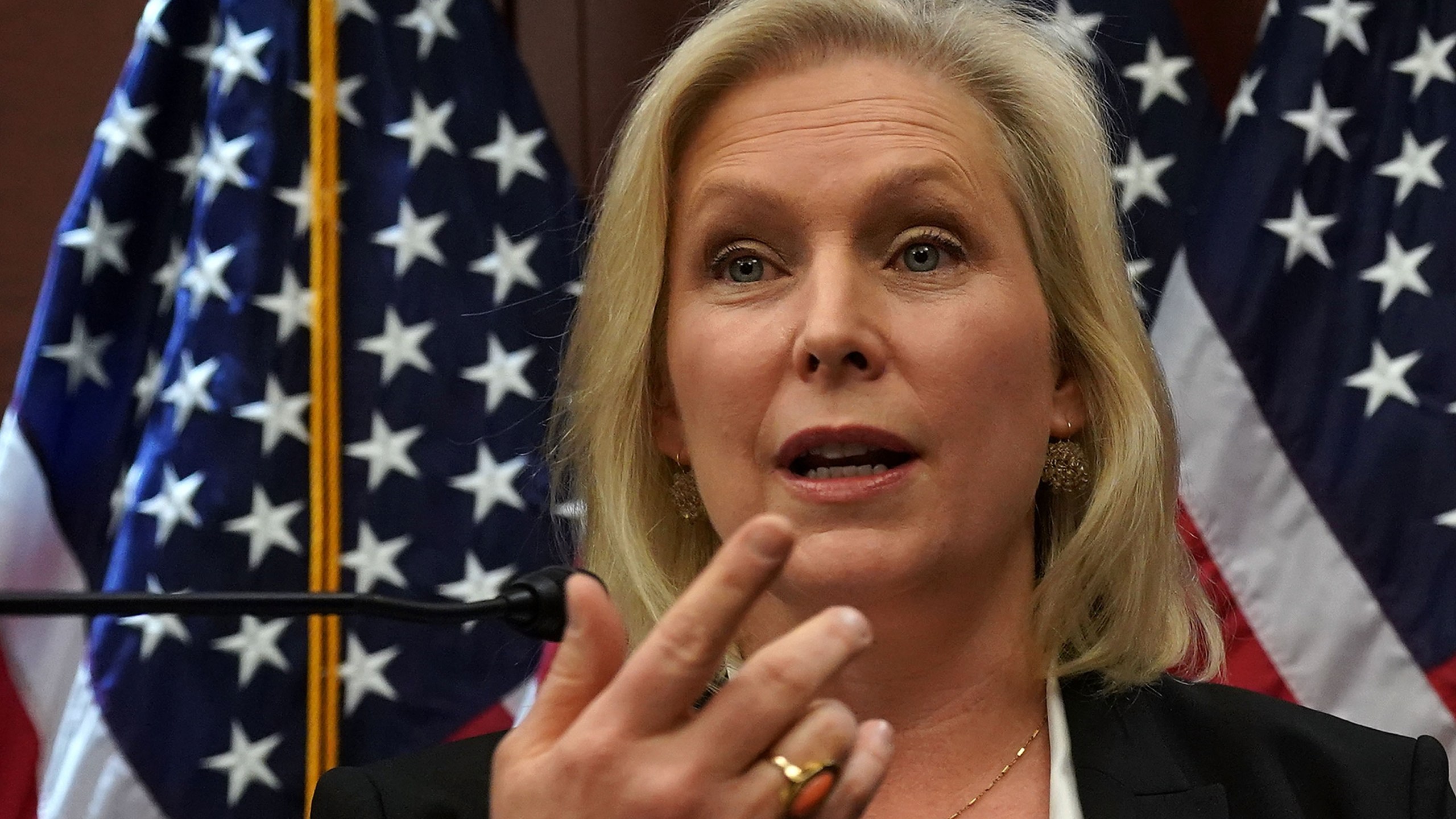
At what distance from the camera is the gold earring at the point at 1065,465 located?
5.33 ft

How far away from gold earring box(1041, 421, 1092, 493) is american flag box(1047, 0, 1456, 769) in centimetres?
70

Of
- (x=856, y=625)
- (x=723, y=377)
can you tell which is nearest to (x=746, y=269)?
(x=723, y=377)

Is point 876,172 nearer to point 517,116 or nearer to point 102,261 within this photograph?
point 517,116

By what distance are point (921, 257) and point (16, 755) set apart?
1.52 m

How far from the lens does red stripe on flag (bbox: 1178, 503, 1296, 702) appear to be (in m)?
2.21

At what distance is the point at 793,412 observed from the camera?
139 cm

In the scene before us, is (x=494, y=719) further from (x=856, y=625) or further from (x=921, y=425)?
(x=856, y=625)

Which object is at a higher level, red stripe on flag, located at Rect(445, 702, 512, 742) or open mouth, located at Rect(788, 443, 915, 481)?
open mouth, located at Rect(788, 443, 915, 481)

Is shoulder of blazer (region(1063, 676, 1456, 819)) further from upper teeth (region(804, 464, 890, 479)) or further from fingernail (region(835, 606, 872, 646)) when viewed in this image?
fingernail (region(835, 606, 872, 646))

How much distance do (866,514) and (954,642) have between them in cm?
23

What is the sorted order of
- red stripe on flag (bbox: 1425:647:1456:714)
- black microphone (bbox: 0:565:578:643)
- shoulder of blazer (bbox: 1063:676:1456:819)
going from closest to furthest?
black microphone (bbox: 0:565:578:643) < shoulder of blazer (bbox: 1063:676:1456:819) < red stripe on flag (bbox: 1425:647:1456:714)

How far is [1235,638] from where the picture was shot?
2217 mm

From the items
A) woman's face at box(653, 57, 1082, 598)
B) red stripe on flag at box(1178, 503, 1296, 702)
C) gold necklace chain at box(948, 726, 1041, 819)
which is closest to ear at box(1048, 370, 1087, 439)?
woman's face at box(653, 57, 1082, 598)

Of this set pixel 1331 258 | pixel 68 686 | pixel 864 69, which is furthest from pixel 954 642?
pixel 68 686
